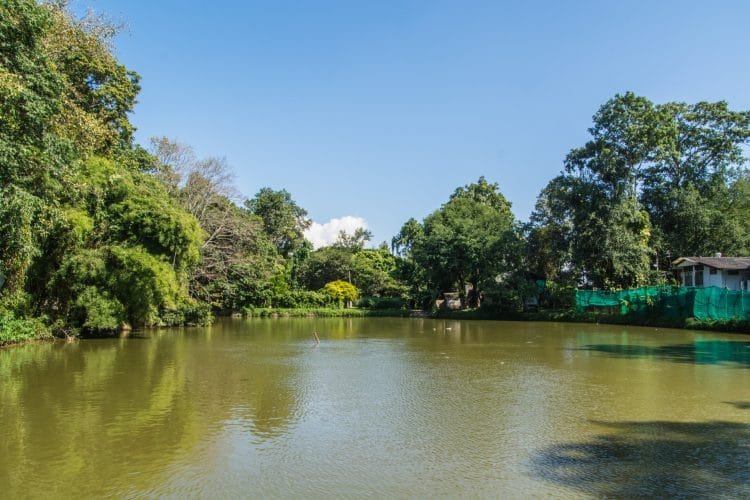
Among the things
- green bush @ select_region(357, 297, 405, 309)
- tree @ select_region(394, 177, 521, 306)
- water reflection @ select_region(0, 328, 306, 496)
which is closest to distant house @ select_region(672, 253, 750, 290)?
tree @ select_region(394, 177, 521, 306)

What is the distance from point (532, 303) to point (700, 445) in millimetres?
31934

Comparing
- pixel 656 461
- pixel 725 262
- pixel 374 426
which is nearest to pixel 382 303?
pixel 725 262

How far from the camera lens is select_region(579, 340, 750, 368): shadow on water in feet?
47.7

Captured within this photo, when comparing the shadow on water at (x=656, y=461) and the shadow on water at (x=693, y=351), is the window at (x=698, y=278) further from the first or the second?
the shadow on water at (x=656, y=461)

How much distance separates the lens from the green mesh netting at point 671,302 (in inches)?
922

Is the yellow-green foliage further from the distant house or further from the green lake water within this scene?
the green lake water

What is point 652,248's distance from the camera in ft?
112

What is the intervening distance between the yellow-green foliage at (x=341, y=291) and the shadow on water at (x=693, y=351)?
28411 millimetres

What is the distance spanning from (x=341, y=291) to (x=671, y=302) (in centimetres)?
2563

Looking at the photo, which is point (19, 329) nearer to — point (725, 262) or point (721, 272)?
point (721, 272)

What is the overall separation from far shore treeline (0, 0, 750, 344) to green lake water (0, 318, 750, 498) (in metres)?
4.33

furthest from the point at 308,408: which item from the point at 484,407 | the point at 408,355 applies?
the point at 408,355

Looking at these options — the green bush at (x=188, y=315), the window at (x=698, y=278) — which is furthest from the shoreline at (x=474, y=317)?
the window at (x=698, y=278)

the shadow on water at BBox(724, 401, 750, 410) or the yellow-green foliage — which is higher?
the yellow-green foliage
